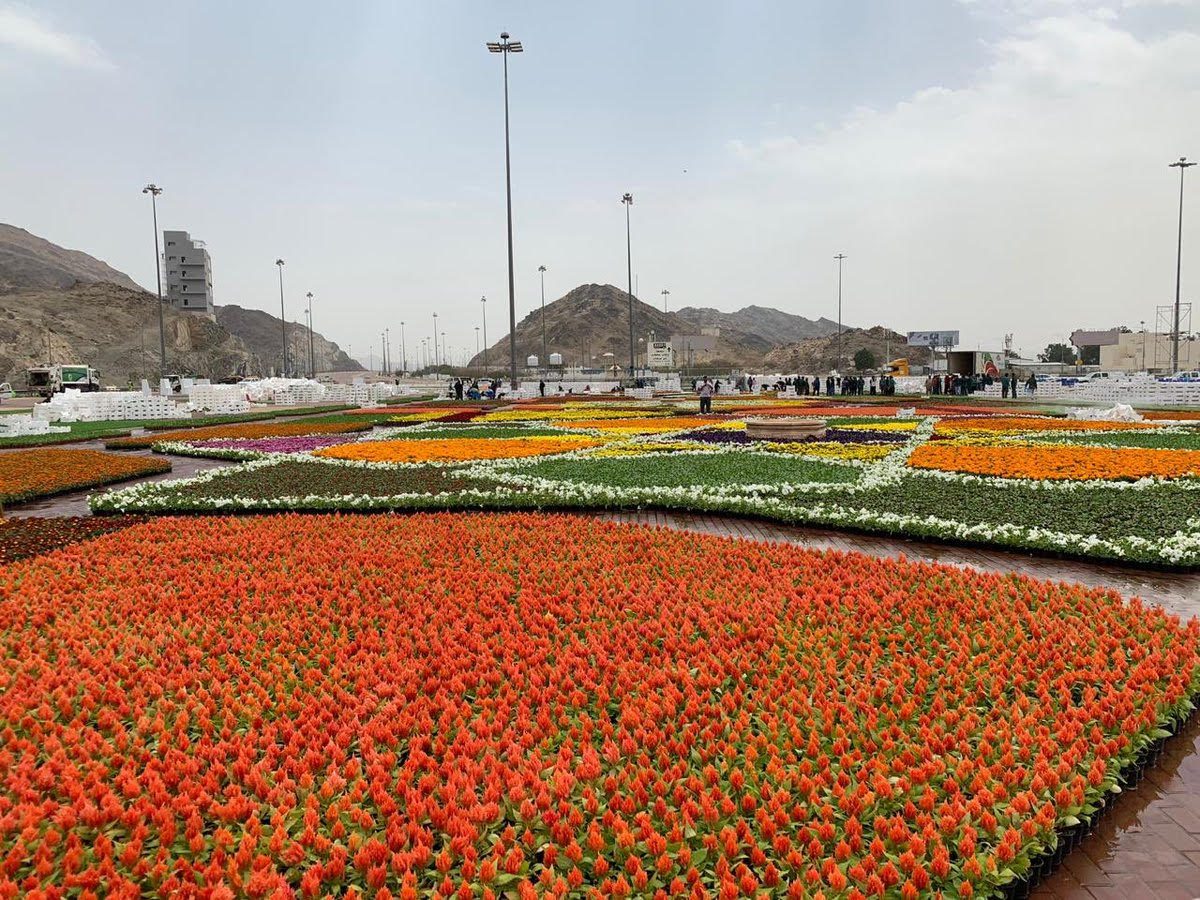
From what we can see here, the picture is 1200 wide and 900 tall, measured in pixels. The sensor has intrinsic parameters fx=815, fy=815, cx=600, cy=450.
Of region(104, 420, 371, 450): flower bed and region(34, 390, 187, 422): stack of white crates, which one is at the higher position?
region(34, 390, 187, 422): stack of white crates

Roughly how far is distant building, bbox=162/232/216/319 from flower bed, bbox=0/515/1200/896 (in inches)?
7583

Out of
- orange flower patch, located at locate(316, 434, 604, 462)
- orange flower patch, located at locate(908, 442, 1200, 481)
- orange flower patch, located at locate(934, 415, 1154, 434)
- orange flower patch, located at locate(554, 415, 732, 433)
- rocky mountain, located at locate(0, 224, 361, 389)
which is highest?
rocky mountain, located at locate(0, 224, 361, 389)

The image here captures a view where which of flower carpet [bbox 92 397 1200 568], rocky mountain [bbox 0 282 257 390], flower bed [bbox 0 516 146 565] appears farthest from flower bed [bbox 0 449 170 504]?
rocky mountain [bbox 0 282 257 390]

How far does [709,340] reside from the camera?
16738 centimetres

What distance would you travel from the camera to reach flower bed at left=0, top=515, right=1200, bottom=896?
3.73 meters

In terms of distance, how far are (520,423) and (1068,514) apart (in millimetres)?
20868

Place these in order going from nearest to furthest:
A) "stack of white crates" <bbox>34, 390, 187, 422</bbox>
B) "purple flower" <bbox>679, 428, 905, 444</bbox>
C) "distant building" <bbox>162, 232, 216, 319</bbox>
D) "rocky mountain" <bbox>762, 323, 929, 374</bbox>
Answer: "purple flower" <bbox>679, 428, 905, 444</bbox>, "stack of white crates" <bbox>34, 390, 187, 422</bbox>, "distant building" <bbox>162, 232, 216, 319</bbox>, "rocky mountain" <bbox>762, 323, 929, 374</bbox>

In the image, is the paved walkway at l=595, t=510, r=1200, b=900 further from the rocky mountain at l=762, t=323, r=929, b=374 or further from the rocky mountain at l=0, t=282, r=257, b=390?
the rocky mountain at l=762, t=323, r=929, b=374

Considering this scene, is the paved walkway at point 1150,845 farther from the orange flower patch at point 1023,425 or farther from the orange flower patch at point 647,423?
the orange flower patch at point 647,423

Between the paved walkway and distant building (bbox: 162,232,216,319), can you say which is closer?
the paved walkway

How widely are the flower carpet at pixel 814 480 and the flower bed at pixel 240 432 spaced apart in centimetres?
111

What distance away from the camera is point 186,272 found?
7067 inches

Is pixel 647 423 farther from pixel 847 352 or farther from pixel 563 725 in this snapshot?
pixel 847 352

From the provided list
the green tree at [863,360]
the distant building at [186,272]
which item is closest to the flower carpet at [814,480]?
the green tree at [863,360]
